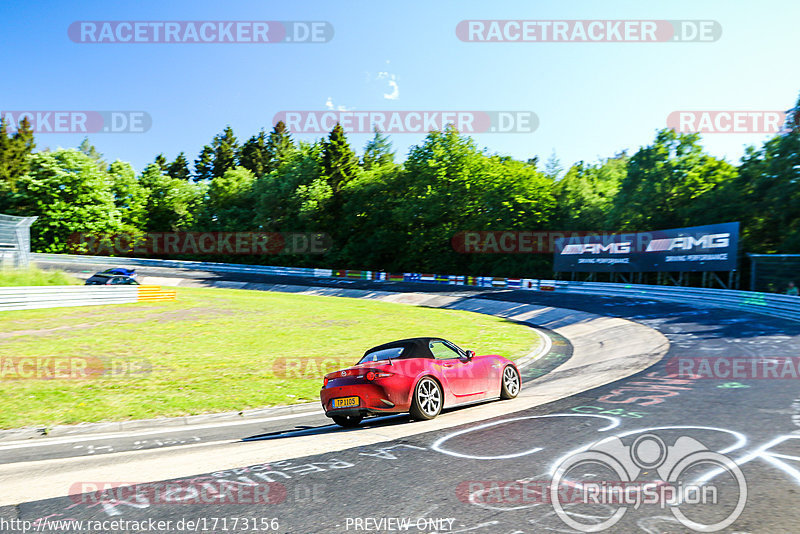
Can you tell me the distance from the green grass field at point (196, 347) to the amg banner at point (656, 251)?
12.6 meters

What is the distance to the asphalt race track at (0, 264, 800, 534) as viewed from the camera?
4309mm

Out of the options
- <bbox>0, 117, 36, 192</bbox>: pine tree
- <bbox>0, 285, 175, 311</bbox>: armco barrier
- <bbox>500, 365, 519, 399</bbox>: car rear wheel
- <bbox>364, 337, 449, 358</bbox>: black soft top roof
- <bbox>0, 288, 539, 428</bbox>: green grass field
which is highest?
<bbox>0, 117, 36, 192</bbox>: pine tree

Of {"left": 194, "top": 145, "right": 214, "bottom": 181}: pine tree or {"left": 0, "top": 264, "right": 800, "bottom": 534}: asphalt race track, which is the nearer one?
{"left": 0, "top": 264, "right": 800, "bottom": 534}: asphalt race track

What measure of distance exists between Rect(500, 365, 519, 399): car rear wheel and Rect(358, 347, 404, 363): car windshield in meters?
2.28

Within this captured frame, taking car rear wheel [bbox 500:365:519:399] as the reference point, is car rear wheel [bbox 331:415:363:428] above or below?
below

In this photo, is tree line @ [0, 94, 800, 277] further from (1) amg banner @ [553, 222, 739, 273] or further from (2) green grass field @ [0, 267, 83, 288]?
(2) green grass field @ [0, 267, 83, 288]

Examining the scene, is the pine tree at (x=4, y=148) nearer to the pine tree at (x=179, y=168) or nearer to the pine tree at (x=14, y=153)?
the pine tree at (x=14, y=153)

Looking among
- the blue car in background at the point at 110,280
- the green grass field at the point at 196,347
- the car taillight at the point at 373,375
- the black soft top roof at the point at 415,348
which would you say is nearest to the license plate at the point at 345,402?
the car taillight at the point at 373,375

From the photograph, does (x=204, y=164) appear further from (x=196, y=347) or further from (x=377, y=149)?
(x=196, y=347)

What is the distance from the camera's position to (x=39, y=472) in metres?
6.61

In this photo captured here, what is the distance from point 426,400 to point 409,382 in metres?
0.46

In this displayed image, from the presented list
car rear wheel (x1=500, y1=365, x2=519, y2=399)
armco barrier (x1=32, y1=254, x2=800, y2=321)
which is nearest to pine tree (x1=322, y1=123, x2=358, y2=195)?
armco barrier (x1=32, y1=254, x2=800, y2=321)

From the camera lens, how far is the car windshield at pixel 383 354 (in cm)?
920

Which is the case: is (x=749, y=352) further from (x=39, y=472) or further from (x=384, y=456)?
(x=39, y=472)
